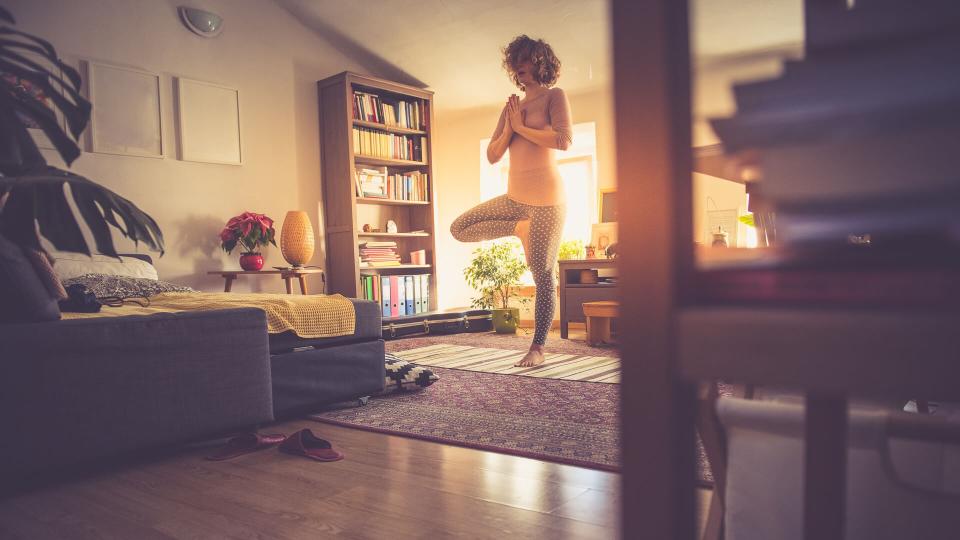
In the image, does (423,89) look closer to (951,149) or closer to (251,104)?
(251,104)

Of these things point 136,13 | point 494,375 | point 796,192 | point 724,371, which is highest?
point 136,13

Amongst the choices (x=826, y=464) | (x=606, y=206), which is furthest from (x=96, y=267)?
(x=606, y=206)

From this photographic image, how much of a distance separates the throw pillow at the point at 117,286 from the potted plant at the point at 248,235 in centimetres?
120

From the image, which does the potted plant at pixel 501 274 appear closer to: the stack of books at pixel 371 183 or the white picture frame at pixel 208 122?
the stack of books at pixel 371 183

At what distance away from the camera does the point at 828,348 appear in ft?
1.05

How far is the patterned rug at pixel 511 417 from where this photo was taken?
179 cm

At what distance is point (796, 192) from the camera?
35 cm

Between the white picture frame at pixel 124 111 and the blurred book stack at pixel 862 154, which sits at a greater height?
the white picture frame at pixel 124 111

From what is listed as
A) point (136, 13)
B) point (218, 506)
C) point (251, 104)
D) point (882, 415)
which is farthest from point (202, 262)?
point (882, 415)

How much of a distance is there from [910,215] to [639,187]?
0.15m

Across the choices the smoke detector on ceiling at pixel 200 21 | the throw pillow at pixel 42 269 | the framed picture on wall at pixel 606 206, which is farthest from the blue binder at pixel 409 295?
the throw pillow at pixel 42 269

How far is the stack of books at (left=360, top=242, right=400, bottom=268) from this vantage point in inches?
202

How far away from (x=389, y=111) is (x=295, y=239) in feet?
5.26

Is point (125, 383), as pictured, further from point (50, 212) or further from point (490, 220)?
point (490, 220)
